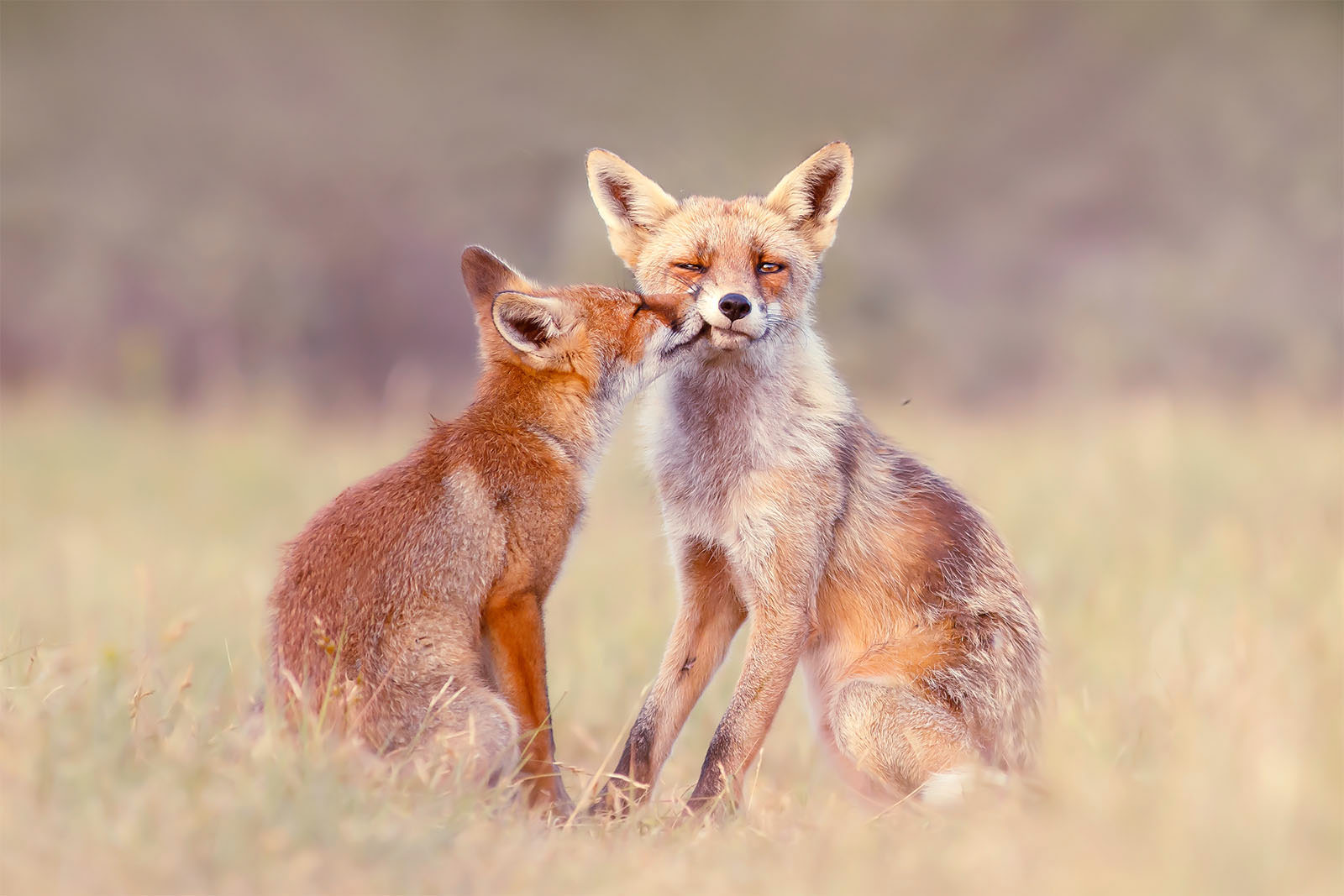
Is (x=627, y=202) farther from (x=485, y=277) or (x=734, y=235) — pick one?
(x=485, y=277)

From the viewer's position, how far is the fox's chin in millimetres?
4531

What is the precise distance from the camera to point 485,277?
4.93 meters

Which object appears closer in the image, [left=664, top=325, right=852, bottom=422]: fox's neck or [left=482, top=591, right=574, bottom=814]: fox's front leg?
[left=482, top=591, right=574, bottom=814]: fox's front leg

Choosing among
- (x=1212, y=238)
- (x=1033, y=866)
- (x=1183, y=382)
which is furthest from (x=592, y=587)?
(x=1212, y=238)

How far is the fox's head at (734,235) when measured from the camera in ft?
15.6

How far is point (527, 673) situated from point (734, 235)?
6.93 ft

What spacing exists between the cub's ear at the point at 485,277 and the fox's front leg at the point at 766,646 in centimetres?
155

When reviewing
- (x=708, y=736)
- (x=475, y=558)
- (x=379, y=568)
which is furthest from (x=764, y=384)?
(x=708, y=736)

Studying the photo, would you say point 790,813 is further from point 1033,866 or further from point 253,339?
point 253,339

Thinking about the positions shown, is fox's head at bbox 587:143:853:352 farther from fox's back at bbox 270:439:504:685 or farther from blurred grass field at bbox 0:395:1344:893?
fox's back at bbox 270:439:504:685

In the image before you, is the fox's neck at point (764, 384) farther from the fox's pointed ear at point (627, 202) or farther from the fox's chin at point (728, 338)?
the fox's pointed ear at point (627, 202)

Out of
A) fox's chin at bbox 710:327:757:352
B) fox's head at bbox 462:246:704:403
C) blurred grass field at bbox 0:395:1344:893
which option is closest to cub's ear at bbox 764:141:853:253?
fox's head at bbox 462:246:704:403

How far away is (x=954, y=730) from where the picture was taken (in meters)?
4.17

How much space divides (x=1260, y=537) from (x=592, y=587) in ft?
15.3
